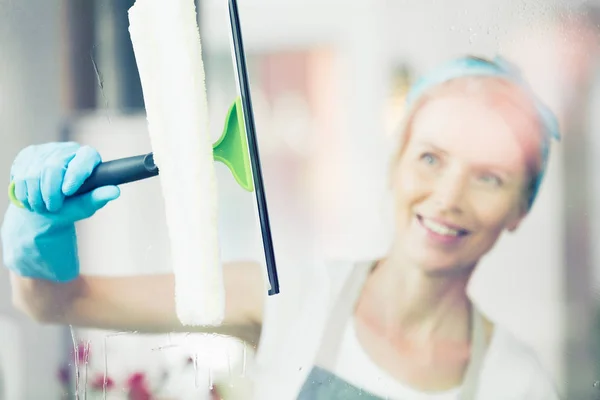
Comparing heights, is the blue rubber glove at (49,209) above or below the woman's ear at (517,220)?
above

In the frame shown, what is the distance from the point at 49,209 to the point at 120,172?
0.17 meters

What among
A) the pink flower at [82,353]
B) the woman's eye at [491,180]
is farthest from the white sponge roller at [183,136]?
the woman's eye at [491,180]

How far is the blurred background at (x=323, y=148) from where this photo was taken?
1.05 meters

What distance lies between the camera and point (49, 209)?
3.50 feet

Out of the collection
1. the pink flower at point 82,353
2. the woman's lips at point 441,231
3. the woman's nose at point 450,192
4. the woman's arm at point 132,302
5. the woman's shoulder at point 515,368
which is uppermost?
the woman's nose at point 450,192

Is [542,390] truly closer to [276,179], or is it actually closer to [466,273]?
[466,273]

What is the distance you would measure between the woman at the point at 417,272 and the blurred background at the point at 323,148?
0.11ft

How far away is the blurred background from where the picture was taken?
1.05 meters

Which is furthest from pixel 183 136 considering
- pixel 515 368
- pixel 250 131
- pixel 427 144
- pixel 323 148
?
pixel 515 368

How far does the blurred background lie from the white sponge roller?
0.04 m

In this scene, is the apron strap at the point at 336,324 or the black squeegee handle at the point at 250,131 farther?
the apron strap at the point at 336,324

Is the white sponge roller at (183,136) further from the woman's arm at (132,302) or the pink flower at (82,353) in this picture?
the pink flower at (82,353)

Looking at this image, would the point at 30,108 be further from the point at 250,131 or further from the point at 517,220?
the point at 517,220

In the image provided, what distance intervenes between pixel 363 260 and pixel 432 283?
0.14m
